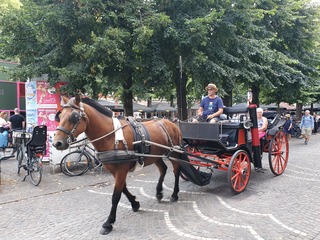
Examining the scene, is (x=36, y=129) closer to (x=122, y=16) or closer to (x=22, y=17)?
(x=22, y=17)

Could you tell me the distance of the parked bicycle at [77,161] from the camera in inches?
320

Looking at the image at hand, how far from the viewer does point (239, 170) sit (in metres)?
5.89

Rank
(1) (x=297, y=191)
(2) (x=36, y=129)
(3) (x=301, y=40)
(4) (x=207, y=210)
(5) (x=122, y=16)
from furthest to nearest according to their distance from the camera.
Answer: (3) (x=301, y=40)
(5) (x=122, y=16)
(2) (x=36, y=129)
(1) (x=297, y=191)
(4) (x=207, y=210)

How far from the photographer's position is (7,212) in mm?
5242

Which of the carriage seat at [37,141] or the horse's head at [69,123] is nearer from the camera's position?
the horse's head at [69,123]

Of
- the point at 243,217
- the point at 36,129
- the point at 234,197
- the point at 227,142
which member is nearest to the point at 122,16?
the point at 36,129

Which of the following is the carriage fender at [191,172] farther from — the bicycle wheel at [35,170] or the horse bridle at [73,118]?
the bicycle wheel at [35,170]

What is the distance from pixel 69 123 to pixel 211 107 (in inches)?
141

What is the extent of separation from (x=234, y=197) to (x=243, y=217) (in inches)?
40.3

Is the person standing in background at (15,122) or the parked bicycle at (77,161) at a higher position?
the person standing in background at (15,122)

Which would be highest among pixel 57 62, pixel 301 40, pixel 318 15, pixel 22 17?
pixel 318 15

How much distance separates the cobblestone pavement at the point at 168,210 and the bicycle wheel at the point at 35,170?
0.21 meters

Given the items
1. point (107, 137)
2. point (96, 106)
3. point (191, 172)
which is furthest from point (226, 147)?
point (96, 106)

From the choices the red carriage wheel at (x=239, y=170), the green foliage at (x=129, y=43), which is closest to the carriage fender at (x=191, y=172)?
the red carriage wheel at (x=239, y=170)
